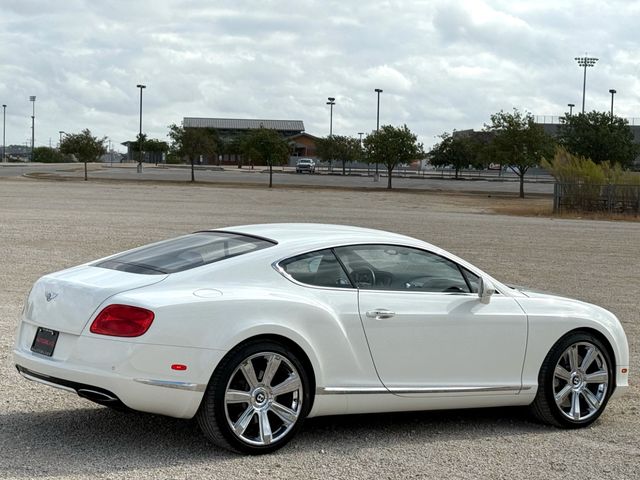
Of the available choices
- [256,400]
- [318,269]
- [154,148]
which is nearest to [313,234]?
[318,269]

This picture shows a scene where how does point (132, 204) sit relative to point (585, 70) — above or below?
below

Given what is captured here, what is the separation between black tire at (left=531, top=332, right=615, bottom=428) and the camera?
23.1 ft

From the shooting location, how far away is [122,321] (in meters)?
5.64

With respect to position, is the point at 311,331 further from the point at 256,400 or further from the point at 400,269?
the point at 400,269

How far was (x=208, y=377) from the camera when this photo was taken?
18.7 ft

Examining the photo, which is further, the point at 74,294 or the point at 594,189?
the point at 594,189

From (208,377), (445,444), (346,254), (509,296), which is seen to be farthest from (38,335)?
(509,296)

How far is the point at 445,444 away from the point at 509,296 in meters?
1.20

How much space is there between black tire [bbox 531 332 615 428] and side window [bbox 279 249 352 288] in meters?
1.74

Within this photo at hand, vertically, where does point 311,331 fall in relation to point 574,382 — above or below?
above

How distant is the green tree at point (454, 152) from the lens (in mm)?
107625

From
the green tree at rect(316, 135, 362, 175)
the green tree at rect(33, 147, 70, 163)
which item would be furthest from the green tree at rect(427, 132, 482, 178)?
the green tree at rect(33, 147, 70, 163)

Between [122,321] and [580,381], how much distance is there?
3.47 m

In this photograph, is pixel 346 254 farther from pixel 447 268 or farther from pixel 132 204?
pixel 132 204
